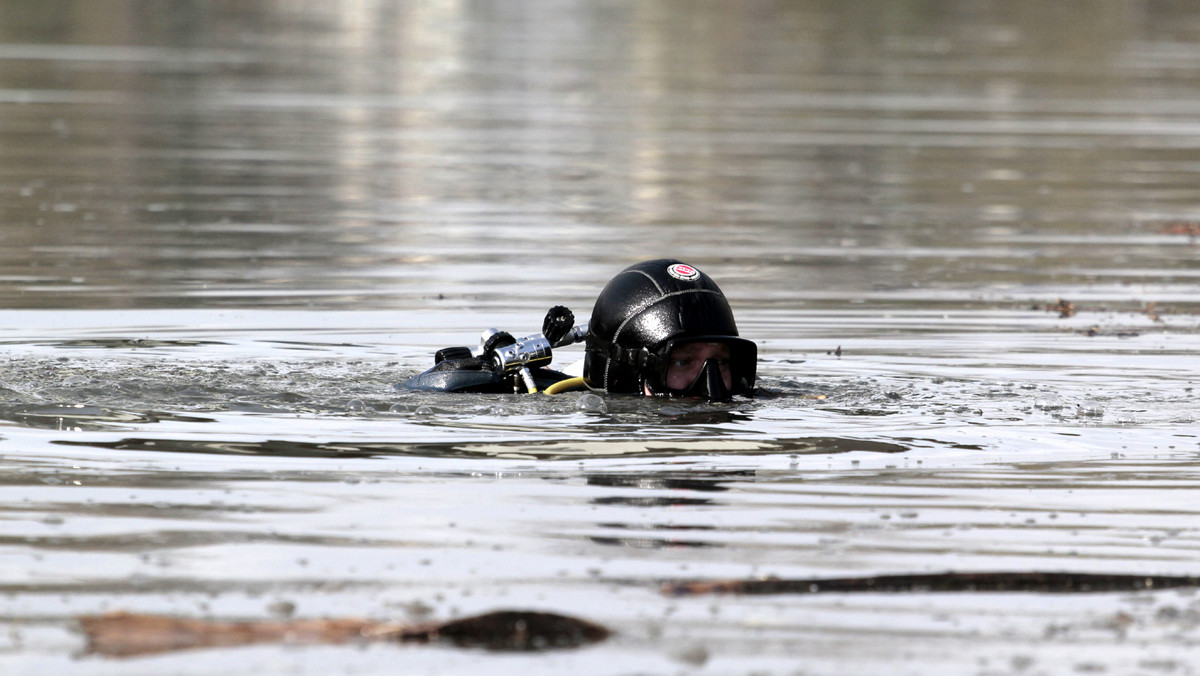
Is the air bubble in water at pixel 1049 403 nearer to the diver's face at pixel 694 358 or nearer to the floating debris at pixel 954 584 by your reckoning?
the diver's face at pixel 694 358

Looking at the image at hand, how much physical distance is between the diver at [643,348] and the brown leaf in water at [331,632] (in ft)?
12.2

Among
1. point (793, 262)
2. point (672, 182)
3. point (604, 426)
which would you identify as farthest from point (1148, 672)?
point (672, 182)

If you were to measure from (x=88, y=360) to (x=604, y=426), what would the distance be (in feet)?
11.6

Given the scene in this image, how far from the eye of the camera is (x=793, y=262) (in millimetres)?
16484

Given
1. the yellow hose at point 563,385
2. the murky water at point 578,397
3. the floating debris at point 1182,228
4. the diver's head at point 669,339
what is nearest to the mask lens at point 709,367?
the diver's head at point 669,339

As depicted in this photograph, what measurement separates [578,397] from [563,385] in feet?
0.85

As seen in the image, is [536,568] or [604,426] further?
[604,426]

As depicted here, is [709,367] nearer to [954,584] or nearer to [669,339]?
[669,339]

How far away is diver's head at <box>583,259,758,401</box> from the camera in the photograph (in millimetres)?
9320

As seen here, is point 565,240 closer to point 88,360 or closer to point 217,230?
point 217,230

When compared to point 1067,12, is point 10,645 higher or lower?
lower

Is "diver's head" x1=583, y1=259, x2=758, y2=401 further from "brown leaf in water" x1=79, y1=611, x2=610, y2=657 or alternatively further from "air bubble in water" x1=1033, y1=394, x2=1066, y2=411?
"brown leaf in water" x1=79, y1=611, x2=610, y2=657

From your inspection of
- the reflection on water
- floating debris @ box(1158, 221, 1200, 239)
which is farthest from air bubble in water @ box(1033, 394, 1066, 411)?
floating debris @ box(1158, 221, 1200, 239)

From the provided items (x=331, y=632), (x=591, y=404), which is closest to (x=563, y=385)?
(x=591, y=404)
